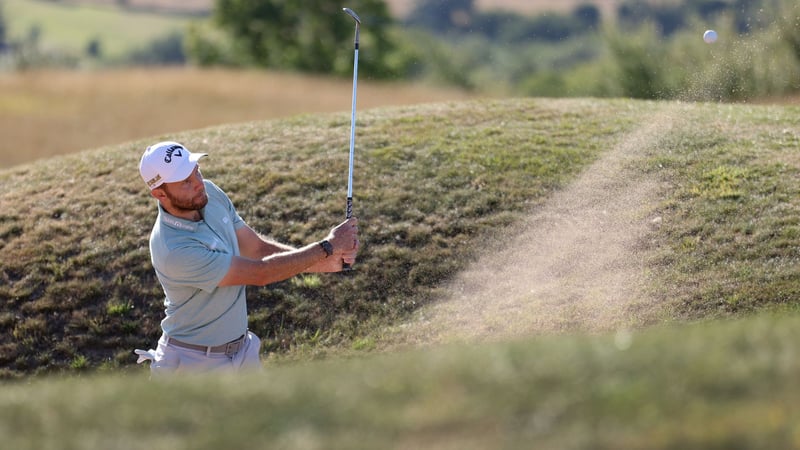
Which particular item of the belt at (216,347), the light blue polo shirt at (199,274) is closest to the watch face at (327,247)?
the light blue polo shirt at (199,274)

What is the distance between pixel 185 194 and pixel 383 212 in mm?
4662

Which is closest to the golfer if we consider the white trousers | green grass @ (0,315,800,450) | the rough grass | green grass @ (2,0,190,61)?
the white trousers

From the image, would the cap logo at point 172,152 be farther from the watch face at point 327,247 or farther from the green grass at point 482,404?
the green grass at point 482,404

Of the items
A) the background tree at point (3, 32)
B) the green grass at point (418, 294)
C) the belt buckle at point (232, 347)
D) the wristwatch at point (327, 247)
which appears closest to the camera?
the green grass at point (418, 294)

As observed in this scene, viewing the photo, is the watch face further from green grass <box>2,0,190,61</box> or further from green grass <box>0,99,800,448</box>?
green grass <box>2,0,190,61</box>

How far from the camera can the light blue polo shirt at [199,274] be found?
6.21 meters

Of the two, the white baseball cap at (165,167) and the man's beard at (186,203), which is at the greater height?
the white baseball cap at (165,167)

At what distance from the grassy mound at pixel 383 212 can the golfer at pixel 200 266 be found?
2.44 metres

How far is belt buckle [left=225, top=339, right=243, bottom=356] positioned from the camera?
6590 mm

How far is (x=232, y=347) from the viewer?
661 centimetres

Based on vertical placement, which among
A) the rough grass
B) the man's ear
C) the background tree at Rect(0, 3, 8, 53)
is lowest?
the background tree at Rect(0, 3, 8, 53)

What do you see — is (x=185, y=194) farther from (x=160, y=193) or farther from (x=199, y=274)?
(x=199, y=274)

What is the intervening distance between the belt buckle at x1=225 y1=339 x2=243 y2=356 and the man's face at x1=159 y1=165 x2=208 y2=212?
3.18 ft

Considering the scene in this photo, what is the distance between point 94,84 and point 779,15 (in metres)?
26.6
